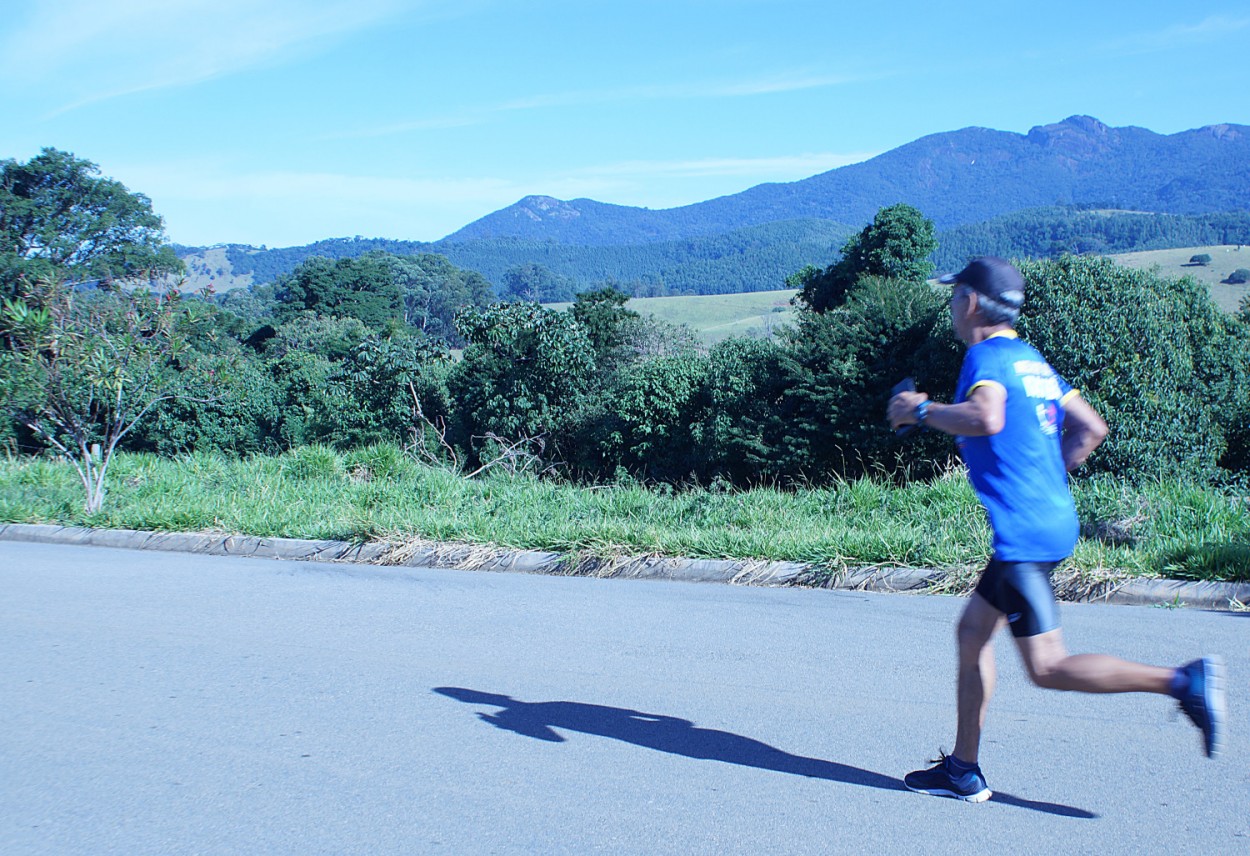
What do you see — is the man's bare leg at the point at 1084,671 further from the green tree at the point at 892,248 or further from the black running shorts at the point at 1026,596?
the green tree at the point at 892,248

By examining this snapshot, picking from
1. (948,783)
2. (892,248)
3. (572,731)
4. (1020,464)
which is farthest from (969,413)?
(892,248)

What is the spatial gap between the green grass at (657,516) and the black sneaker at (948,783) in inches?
126

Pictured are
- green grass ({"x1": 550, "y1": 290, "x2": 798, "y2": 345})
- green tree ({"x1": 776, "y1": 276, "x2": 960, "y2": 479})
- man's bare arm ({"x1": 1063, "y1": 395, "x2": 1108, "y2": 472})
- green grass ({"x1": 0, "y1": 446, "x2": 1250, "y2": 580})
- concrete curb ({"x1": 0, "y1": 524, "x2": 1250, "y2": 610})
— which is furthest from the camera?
green grass ({"x1": 550, "y1": 290, "x2": 798, "y2": 345})

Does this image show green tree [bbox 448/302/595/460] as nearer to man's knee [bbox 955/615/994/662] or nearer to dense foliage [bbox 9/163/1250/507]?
dense foliage [bbox 9/163/1250/507]

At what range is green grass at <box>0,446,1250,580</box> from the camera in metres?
7.08

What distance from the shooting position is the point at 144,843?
3.59m

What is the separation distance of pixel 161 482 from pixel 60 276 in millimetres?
2585

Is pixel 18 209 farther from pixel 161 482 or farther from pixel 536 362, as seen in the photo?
pixel 161 482

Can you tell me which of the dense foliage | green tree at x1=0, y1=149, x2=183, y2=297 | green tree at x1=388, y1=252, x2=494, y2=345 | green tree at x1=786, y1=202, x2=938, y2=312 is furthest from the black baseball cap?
green tree at x1=388, y1=252, x2=494, y2=345

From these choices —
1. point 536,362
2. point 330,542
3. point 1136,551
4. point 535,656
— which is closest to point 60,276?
point 330,542

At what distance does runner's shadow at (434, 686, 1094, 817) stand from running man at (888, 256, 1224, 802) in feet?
1.32

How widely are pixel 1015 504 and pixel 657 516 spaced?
5.75 metres

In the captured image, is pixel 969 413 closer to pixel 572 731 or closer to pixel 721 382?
pixel 572 731

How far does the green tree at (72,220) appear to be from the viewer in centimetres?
5031
